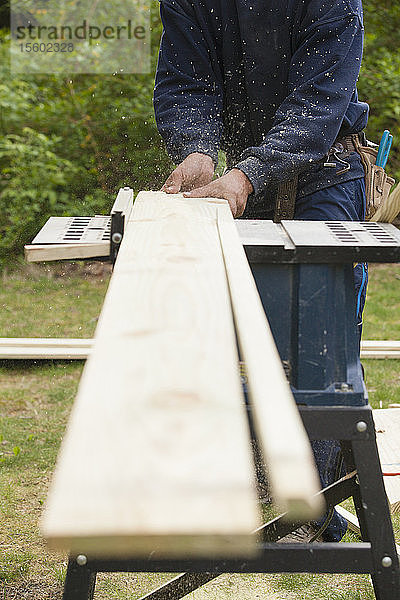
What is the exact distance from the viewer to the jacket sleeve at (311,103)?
2.49m

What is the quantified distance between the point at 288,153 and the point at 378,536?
122 centimetres

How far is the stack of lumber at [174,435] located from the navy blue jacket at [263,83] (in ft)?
4.23

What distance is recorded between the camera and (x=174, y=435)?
87 cm

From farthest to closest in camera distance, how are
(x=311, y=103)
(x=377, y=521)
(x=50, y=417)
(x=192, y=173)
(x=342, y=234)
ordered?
1. (x=50, y=417)
2. (x=192, y=173)
3. (x=311, y=103)
4. (x=342, y=234)
5. (x=377, y=521)

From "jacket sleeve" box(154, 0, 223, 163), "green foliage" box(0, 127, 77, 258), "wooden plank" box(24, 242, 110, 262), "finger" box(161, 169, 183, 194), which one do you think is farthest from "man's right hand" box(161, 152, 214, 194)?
"green foliage" box(0, 127, 77, 258)

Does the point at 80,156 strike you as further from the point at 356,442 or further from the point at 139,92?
the point at 356,442

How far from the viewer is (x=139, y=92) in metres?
A: 7.88

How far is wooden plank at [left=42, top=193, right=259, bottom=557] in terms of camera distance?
2.50ft

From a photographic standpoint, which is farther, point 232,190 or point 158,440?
point 232,190

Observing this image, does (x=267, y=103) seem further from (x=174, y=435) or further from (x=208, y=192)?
(x=174, y=435)

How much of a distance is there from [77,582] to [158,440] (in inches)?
53.6

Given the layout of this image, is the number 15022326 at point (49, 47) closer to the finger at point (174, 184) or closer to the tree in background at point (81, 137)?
the tree in background at point (81, 137)

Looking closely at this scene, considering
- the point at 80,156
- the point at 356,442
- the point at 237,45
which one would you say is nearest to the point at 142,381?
the point at 356,442

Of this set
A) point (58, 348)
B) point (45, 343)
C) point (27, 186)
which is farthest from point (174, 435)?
point (27, 186)
